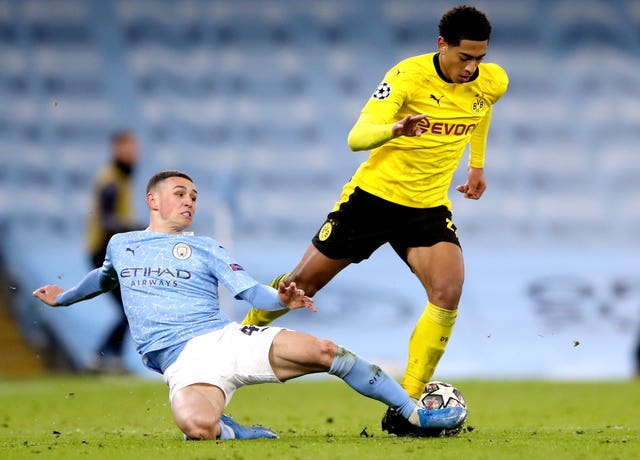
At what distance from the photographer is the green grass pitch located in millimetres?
5223

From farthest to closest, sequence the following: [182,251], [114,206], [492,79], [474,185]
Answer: [114,206], [474,185], [492,79], [182,251]

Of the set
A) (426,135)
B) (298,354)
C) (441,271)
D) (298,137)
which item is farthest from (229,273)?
(298,137)

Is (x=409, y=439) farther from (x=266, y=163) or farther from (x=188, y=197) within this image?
(x=266, y=163)

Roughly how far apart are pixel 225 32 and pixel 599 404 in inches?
443

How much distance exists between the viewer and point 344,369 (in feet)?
18.3

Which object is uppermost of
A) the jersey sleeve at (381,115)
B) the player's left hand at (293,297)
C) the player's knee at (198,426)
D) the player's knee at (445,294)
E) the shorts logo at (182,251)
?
the jersey sleeve at (381,115)

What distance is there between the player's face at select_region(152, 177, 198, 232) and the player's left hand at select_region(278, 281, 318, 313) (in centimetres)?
90

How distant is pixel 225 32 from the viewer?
1869cm

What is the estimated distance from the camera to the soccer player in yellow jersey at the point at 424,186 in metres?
6.35

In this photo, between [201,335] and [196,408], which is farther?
[201,335]

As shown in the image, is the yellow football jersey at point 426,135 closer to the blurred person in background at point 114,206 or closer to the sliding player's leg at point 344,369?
the sliding player's leg at point 344,369

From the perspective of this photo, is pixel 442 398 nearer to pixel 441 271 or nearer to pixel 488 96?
pixel 441 271

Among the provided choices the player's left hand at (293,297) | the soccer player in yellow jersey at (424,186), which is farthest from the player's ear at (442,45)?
the player's left hand at (293,297)

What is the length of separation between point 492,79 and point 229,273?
196 centimetres
